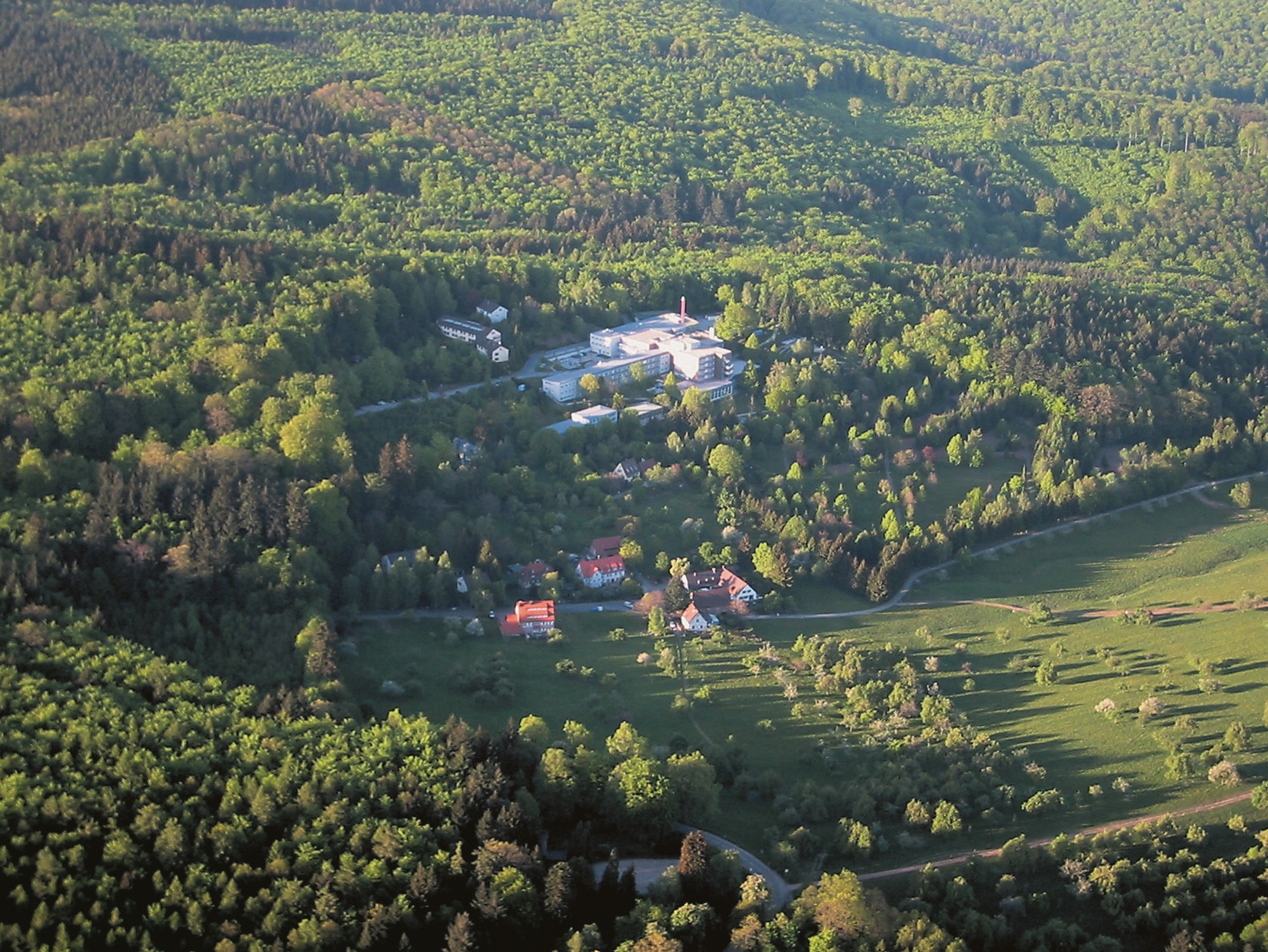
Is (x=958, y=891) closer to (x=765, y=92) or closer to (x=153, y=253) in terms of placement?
(x=153, y=253)

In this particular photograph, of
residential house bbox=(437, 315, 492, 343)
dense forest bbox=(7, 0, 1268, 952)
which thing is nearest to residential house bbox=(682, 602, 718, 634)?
dense forest bbox=(7, 0, 1268, 952)

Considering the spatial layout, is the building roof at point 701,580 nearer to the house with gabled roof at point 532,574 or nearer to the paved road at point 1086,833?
the house with gabled roof at point 532,574

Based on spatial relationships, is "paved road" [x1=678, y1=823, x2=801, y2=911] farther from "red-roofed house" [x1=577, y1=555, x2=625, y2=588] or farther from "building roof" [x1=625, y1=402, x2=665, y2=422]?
"building roof" [x1=625, y1=402, x2=665, y2=422]

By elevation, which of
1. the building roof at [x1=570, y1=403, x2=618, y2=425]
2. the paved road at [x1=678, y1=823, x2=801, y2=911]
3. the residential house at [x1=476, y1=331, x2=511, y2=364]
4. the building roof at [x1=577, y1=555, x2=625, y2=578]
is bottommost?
the building roof at [x1=577, y1=555, x2=625, y2=578]

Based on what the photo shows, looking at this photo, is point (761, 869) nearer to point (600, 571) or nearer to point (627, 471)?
point (600, 571)

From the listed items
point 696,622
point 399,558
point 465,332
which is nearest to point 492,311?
point 465,332

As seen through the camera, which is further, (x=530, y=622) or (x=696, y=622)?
(x=696, y=622)
